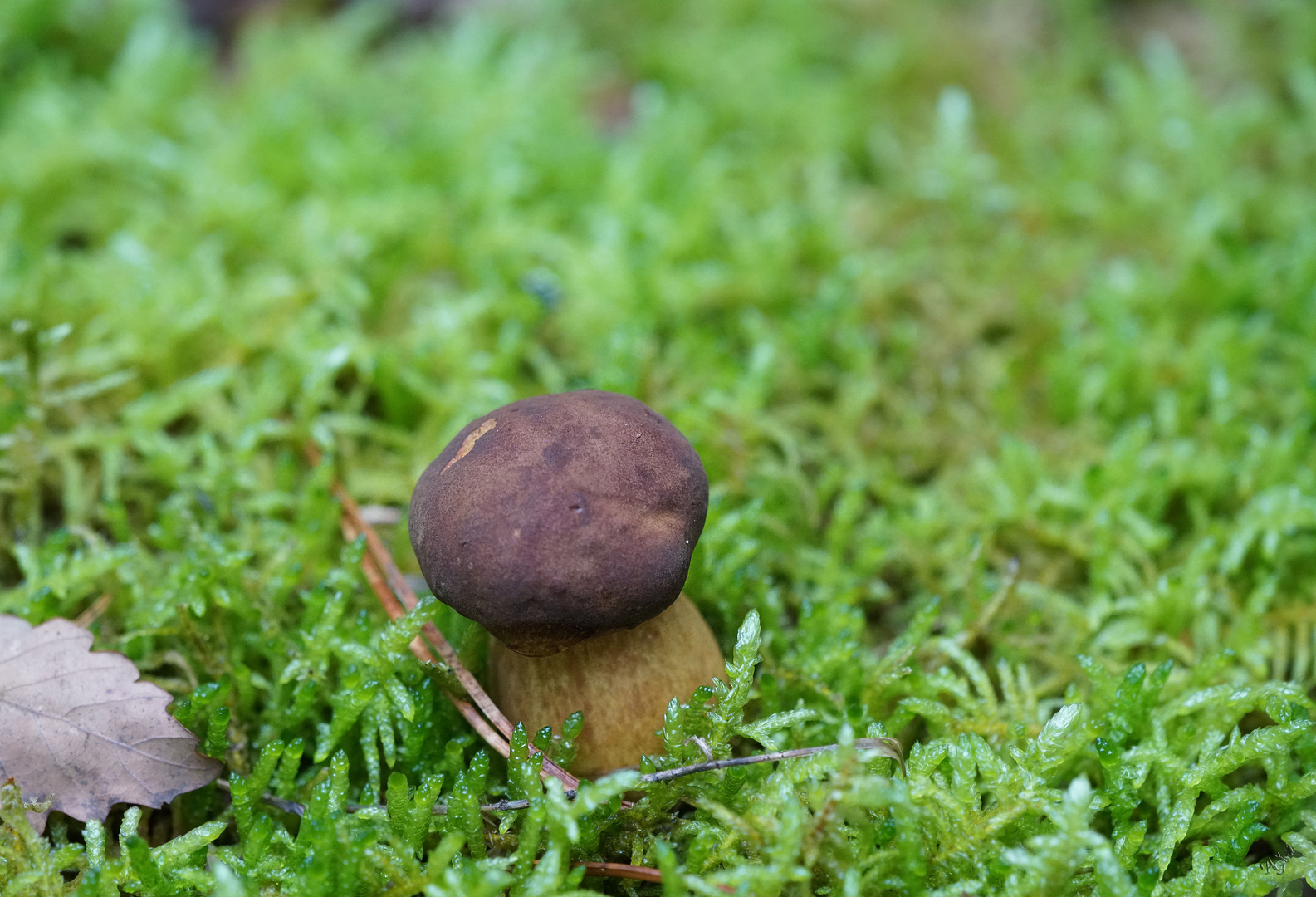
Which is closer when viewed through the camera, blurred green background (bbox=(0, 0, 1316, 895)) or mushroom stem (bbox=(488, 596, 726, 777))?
mushroom stem (bbox=(488, 596, 726, 777))

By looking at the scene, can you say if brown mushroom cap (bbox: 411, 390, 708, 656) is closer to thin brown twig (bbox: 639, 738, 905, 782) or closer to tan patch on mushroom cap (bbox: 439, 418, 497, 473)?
tan patch on mushroom cap (bbox: 439, 418, 497, 473)

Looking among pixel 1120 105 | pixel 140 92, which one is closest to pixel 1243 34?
pixel 1120 105

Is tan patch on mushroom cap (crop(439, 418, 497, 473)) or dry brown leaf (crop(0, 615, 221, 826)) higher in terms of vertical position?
tan patch on mushroom cap (crop(439, 418, 497, 473))

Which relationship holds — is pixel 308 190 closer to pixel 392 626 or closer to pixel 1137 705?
pixel 392 626

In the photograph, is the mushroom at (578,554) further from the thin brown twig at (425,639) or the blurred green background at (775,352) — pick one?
the blurred green background at (775,352)

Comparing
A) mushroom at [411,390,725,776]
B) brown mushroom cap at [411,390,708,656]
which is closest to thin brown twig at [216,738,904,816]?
mushroom at [411,390,725,776]

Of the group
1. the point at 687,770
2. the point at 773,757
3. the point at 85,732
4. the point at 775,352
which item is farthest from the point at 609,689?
the point at 775,352

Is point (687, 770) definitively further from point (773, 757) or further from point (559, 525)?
point (559, 525)
